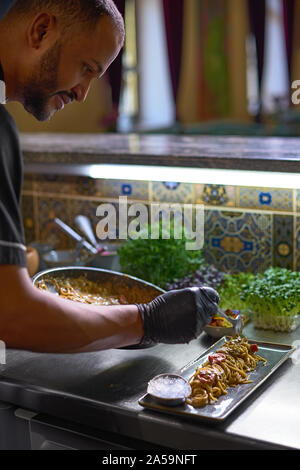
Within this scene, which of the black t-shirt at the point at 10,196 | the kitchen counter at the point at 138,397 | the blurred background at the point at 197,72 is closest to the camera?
the black t-shirt at the point at 10,196

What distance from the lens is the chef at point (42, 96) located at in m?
1.12

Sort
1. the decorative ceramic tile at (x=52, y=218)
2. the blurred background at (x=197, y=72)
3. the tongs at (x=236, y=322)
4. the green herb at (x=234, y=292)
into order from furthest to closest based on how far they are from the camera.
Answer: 1. the blurred background at (x=197, y=72)
2. the decorative ceramic tile at (x=52, y=218)
3. the green herb at (x=234, y=292)
4. the tongs at (x=236, y=322)

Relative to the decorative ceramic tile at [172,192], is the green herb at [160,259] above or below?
below

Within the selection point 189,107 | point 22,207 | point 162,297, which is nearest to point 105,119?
point 189,107

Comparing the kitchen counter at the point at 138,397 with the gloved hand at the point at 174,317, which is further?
the gloved hand at the point at 174,317

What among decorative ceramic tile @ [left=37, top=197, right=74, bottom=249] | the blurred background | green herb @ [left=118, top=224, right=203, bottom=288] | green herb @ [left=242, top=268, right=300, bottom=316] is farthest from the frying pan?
the blurred background

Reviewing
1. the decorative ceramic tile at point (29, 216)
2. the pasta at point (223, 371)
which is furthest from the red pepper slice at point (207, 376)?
the decorative ceramic tile at point (29, 216)

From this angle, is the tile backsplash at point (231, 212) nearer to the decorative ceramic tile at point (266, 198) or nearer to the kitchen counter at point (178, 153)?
the decorative ceramic tile at point (266, 198)

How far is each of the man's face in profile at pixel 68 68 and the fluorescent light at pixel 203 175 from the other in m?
0.61

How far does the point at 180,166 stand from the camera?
5.91ft

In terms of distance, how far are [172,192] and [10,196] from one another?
3.39 ft

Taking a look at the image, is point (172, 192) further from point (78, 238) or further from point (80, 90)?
point (80, 90)
